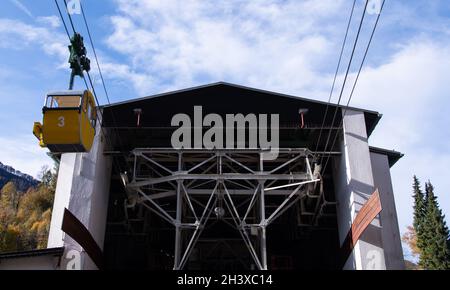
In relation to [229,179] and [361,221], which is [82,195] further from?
[361,221]

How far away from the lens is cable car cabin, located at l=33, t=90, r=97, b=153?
1262 cm

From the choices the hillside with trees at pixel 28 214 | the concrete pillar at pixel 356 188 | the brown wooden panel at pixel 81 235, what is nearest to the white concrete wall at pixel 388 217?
the concrete pillar at pixel 356 188

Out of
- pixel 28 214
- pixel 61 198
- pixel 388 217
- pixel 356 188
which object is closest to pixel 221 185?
pixel 356 188

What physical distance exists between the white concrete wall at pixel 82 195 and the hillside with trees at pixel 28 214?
139 ft

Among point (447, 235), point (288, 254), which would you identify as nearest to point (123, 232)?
point (288, 254)

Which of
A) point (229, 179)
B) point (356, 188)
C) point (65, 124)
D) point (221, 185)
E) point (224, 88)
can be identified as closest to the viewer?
point (65, 124)

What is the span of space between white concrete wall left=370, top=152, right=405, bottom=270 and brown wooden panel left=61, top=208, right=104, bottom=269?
10839 mm

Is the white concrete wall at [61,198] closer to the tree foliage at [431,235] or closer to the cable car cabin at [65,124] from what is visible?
the cable car cabin at [65,124]

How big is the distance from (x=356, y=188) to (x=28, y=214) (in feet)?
237

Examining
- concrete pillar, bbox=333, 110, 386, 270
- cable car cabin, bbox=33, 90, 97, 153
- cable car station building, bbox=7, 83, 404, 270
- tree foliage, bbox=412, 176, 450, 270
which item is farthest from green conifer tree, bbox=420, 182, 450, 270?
cable car cabin, bbox=33, 90, 97, 153

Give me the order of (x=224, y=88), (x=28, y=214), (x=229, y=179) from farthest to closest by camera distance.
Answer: (x=28, y=214) → (x=224, y=88) → (x=229, y=179)

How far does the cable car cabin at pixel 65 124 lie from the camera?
12.6 metres

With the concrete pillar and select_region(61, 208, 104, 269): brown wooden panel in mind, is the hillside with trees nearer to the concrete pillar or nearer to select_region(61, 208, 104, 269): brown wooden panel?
select_region(61, 208, 104, 269): brown wooden panel

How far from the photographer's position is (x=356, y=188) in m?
17.2
